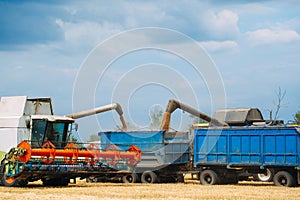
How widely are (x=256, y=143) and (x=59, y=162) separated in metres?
8.13

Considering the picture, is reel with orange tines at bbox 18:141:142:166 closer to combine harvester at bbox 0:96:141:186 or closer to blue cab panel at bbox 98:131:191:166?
combine harvester at bbox 0:96:141:186

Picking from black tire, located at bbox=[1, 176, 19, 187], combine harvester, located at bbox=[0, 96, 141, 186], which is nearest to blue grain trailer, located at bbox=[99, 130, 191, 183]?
combine harvester, located at bbox=[0, 96, 141, 186]

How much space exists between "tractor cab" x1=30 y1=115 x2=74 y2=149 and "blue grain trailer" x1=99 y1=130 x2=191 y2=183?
271 centimetres

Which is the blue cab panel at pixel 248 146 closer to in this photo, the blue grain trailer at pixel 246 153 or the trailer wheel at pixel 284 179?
the blue grain trailer at pixel 246 153

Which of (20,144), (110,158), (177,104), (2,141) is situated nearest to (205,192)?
(110,158)

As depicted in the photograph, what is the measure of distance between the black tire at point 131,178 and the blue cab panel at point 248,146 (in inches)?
106

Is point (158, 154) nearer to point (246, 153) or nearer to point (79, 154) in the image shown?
point (246, 153)

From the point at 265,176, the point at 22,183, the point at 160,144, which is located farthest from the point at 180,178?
the point at 22,183

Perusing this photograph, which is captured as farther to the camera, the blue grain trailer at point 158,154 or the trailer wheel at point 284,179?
the blue grain trailer at point 158,154

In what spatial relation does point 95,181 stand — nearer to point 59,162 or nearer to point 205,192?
point 59,162

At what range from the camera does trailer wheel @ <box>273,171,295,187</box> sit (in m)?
24.7

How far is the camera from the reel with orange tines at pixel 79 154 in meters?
22.0

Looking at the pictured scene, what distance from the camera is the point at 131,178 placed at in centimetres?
2794

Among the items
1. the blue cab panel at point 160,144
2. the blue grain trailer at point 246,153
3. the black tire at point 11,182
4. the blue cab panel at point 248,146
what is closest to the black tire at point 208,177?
the blue grain trailer at point 246,153
